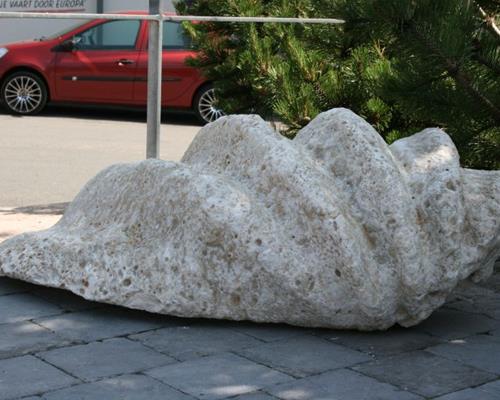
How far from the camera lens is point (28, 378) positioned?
4340 millimetres

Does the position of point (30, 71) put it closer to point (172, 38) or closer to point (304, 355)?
point (172, 38)

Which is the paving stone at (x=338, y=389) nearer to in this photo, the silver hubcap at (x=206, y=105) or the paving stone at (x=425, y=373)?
the paving stone at (x=425, y=373)

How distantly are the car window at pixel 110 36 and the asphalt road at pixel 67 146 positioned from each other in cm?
104

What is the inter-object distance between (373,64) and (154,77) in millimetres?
1499

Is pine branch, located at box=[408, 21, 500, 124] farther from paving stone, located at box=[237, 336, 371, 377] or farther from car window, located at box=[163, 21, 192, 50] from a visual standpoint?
car window, located at box=[163, 21, 192, 50]

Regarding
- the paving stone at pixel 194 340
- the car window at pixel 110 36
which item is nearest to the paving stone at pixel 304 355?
the paving stone at pixel 194 340

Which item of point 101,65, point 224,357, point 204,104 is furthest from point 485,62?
point 101,65

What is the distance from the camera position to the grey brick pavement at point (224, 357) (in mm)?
4293

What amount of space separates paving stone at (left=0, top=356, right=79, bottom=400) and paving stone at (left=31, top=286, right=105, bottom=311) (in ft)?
2.81

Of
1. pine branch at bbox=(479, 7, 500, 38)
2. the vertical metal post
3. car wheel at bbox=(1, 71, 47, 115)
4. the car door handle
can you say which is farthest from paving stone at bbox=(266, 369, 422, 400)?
car wheel at bbox=(1, 71, 47, 115)

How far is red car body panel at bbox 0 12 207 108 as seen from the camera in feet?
49.8

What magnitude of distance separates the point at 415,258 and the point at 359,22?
140 centimetres

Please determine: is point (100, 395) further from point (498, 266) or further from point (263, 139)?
point (498, 266)

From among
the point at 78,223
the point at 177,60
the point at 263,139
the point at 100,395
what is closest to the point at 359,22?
the point at 263,139
